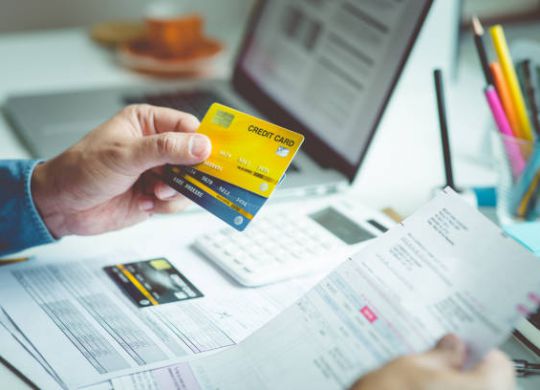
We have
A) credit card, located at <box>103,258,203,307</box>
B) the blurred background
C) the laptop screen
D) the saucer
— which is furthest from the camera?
the blurred background

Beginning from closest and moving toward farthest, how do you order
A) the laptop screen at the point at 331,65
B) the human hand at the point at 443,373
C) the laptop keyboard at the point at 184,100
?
the human hand at the point at 443,373 < the laptop screen at the point at 331,65 < the laptop keyboard at the point at 184,100

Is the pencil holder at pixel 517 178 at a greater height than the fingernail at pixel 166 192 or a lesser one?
greater

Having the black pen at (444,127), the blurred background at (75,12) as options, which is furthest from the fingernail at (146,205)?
the blurred background at (75,12)

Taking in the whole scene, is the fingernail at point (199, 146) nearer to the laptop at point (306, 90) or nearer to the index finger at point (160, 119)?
the index finger at point (160, 119)

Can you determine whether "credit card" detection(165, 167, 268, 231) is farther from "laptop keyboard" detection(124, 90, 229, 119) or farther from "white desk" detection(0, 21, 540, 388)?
"laptop keyboard" detection(124, 90, 229, 119)

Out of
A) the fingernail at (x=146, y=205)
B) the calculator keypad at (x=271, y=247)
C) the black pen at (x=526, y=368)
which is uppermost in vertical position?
the black pen at (x=526, y=368)

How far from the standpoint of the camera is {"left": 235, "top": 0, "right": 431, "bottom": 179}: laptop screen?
100 cm

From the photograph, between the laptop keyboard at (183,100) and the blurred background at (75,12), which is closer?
the laptop keyboard at (183,100)

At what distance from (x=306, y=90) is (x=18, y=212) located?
531 millimetres

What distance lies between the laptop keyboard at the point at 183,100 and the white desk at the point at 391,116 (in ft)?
0.48

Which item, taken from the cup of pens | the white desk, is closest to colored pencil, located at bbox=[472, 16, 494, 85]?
the cup of pens

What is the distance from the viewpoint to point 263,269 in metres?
→ 0.82

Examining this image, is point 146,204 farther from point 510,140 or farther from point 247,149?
point 510,140

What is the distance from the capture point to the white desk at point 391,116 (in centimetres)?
108
